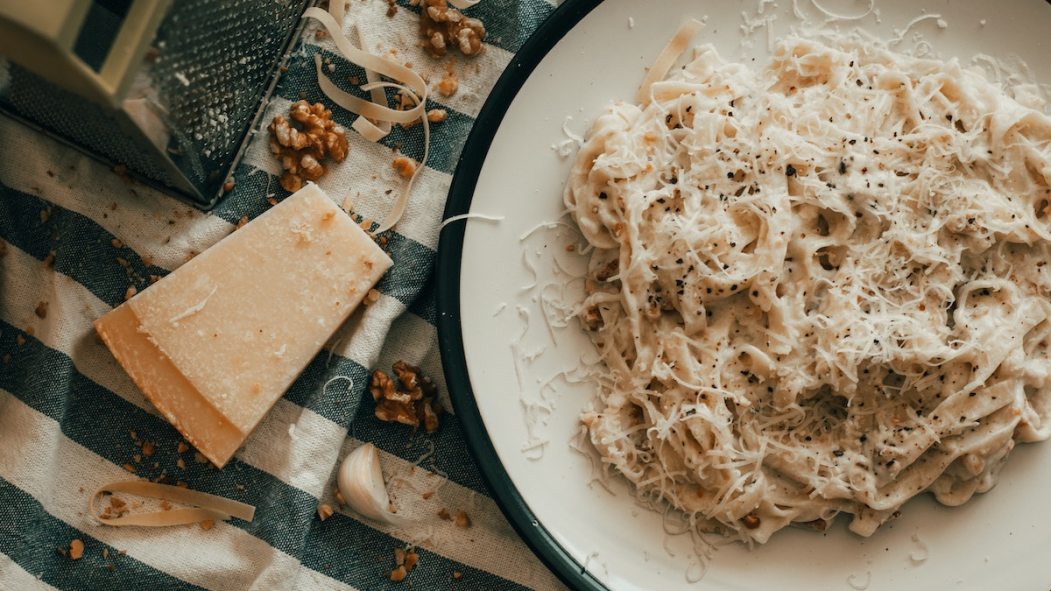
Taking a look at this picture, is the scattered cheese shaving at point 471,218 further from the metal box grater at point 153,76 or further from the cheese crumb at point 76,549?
the cheese crumb at point 76,549

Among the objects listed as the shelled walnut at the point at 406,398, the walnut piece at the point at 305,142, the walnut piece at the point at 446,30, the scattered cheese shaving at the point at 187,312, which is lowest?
the scattered cheese shaving at the point at 187,312

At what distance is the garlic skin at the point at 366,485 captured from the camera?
2980 mm

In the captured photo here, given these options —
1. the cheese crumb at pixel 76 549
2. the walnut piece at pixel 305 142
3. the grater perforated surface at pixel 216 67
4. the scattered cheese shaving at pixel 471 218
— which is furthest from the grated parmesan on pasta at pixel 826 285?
the cheese crumb at pixel 76 549

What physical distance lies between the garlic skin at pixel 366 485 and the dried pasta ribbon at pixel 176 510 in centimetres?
33

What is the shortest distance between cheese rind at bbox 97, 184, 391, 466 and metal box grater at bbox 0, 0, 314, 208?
275mm

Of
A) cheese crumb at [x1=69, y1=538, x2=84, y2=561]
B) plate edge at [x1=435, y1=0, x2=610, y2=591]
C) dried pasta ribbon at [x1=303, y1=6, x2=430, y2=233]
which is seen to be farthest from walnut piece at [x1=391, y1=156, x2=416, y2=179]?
cheese crumb at [x1=69, y1=538, x2=84, y2=561]

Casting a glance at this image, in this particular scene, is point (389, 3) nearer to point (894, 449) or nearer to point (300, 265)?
point (300, 265)

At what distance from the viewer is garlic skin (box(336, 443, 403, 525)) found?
9.78ft

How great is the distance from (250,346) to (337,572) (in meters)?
0.82

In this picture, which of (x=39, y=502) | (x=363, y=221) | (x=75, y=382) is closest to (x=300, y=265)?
(x=363, y=221)

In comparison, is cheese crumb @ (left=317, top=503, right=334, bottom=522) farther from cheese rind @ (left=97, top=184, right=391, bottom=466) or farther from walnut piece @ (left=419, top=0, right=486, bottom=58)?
walnut piece @ (left=419, top=0, right=486, bottom=58)

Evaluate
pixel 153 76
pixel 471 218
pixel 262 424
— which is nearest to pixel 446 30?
pixel 471 218

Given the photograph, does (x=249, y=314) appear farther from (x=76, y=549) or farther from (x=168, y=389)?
(x=76, y=549)

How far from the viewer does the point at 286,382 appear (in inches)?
117
